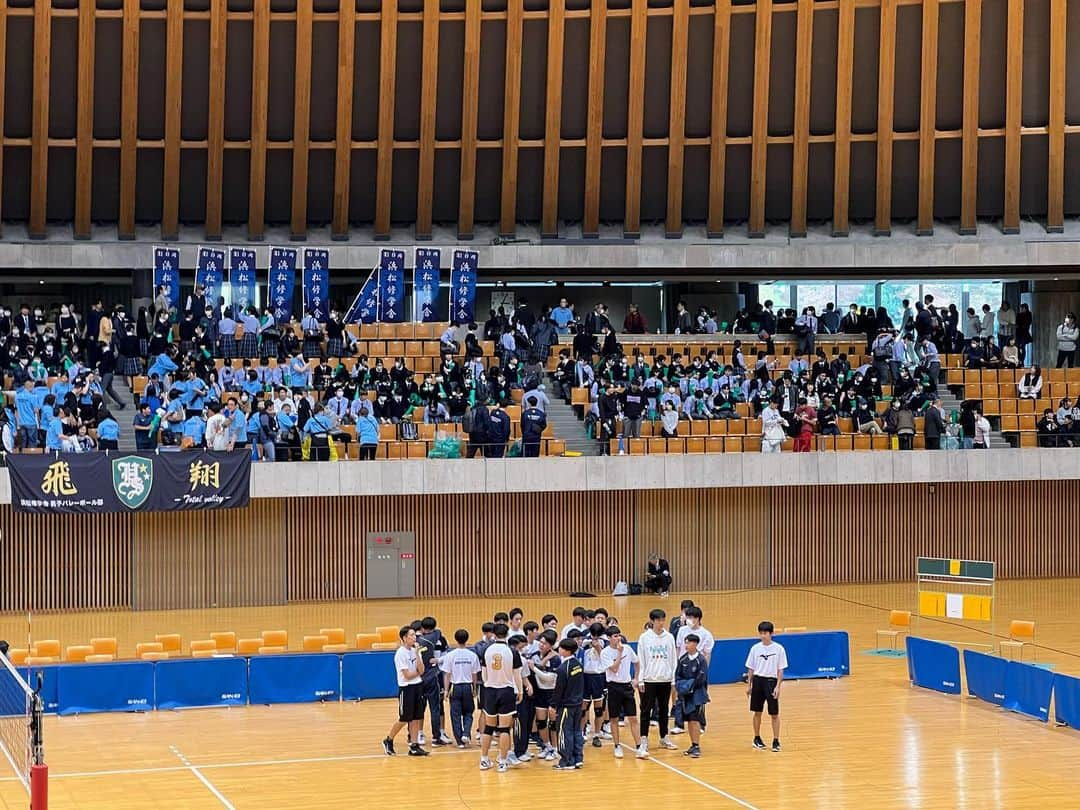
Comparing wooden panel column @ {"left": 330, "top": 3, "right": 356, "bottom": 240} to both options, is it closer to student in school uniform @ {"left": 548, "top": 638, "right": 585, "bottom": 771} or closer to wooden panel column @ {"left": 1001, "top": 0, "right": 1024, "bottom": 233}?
wooden panel column @ {"left": 1001, "top": 0, "right": 1024, "bottom": 233}

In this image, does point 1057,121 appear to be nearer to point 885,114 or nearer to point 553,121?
point 885,114

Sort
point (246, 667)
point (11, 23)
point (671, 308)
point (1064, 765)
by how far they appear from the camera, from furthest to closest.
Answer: point (671, 308), point (11, 23), point (246, 667), point (1064, 765)

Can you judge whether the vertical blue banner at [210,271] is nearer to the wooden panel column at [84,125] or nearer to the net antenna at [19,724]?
the wooden panel column at [84,125]

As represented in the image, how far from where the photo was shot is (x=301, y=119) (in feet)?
128

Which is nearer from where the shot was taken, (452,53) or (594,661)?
(594,661)

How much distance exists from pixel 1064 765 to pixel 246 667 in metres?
10.4

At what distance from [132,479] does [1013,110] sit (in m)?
22.3

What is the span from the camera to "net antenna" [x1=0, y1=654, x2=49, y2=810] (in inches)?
533

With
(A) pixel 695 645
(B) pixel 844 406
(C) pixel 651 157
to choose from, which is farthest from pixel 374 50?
(A) pixel 695 645

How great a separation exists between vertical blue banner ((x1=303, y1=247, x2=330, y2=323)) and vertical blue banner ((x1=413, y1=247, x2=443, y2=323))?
80.6 inches

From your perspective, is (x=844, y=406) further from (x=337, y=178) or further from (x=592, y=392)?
(x=337, y=178)

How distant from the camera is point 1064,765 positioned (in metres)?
18.3

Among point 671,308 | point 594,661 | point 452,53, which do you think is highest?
point 452,53

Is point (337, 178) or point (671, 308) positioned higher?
point (337, 178)
